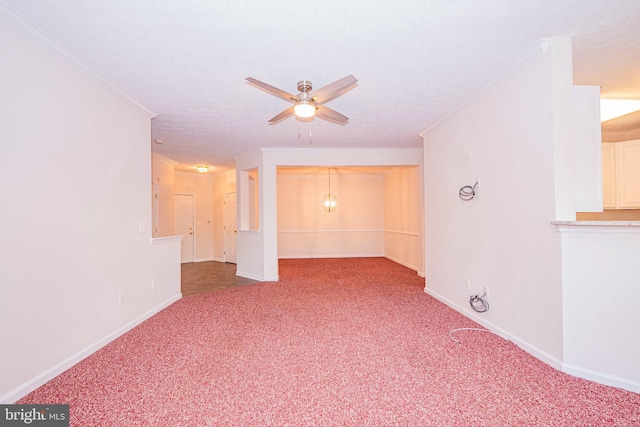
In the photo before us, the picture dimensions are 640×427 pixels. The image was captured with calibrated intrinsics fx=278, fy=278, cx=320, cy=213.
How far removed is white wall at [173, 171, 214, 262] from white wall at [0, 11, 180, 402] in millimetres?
4835

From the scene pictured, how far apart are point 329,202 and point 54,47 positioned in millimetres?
6559

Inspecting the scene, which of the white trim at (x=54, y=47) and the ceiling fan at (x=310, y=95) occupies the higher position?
the white trim at (x=54, y=47)

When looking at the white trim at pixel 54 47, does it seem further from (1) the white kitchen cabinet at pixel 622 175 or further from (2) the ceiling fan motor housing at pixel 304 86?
(1) the white kitchen cabinet at pixel 622 175

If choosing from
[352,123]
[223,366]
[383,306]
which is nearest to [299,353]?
[223,366]

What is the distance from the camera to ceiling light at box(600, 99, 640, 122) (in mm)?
3521

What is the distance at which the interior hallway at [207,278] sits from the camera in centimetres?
506

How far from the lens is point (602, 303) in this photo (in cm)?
204

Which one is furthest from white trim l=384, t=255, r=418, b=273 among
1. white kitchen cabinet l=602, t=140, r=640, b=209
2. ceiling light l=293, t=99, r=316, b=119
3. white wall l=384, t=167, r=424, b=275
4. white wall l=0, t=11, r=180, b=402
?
white wall l=0, t=11, r=180, b=402

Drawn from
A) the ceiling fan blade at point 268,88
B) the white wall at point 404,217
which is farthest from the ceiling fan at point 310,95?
the white wall at point 404,217

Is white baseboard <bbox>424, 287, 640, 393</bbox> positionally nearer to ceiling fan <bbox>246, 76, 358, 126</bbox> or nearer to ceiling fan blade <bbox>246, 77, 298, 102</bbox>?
ceiling fan <bbox>246, 76, 358, 126</bbox>

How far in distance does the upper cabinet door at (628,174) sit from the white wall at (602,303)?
2900mm

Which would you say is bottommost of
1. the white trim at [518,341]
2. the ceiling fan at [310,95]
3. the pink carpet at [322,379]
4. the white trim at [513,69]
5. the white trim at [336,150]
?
the pink carpet at [322,379]

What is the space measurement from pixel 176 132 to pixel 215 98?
1.59 m

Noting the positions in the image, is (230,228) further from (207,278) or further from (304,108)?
(304,108)
